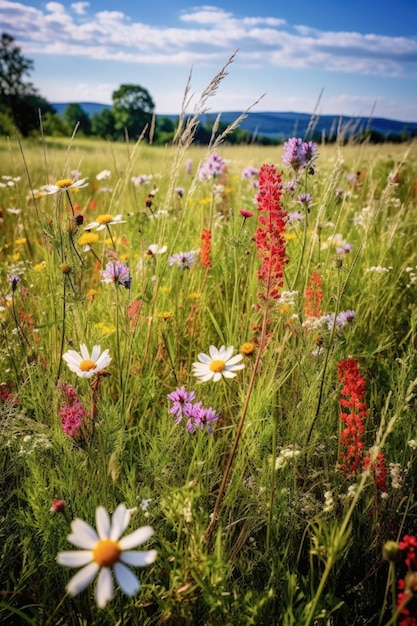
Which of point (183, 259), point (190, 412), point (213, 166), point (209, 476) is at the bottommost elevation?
point (209, 476)

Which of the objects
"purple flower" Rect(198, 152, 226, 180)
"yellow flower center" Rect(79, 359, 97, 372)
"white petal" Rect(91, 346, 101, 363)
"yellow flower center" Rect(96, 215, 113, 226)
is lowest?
"yellow flower center" Rect(79, 359, 97, 372)

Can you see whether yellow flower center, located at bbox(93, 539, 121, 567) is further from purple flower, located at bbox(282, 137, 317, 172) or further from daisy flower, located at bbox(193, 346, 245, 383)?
purple flower, located at bbox(282, 137, 317, 172)

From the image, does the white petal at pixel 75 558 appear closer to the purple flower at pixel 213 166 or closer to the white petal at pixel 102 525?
the white petal at pixel 102 525

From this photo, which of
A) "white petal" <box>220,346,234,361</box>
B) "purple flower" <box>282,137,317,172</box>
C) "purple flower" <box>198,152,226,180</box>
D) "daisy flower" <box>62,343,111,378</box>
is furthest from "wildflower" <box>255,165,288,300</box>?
"purple flower" <box>198,152,226,180</box>

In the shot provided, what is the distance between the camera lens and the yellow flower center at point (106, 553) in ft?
2.30

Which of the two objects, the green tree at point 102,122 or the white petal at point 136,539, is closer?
the white petal at point 136,539

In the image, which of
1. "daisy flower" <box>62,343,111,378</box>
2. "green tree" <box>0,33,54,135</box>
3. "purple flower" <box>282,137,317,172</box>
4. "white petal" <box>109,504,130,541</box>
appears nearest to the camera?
"white petal" <box>109,504,130,541</box>

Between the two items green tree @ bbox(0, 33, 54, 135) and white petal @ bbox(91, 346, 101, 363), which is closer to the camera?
white petal @ bbox(91, 346, 101, 363)

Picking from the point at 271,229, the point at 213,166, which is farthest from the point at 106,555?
the point at 213,166

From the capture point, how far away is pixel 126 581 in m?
0.67

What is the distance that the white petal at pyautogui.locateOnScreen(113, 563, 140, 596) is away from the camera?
0.66 m

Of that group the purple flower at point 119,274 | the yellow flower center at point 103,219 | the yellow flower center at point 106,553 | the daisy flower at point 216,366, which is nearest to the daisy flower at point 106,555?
the yellow flower center at point 106,553

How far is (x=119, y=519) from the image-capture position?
751 mm

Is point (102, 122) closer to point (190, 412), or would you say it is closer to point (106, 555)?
point (190, 412)
